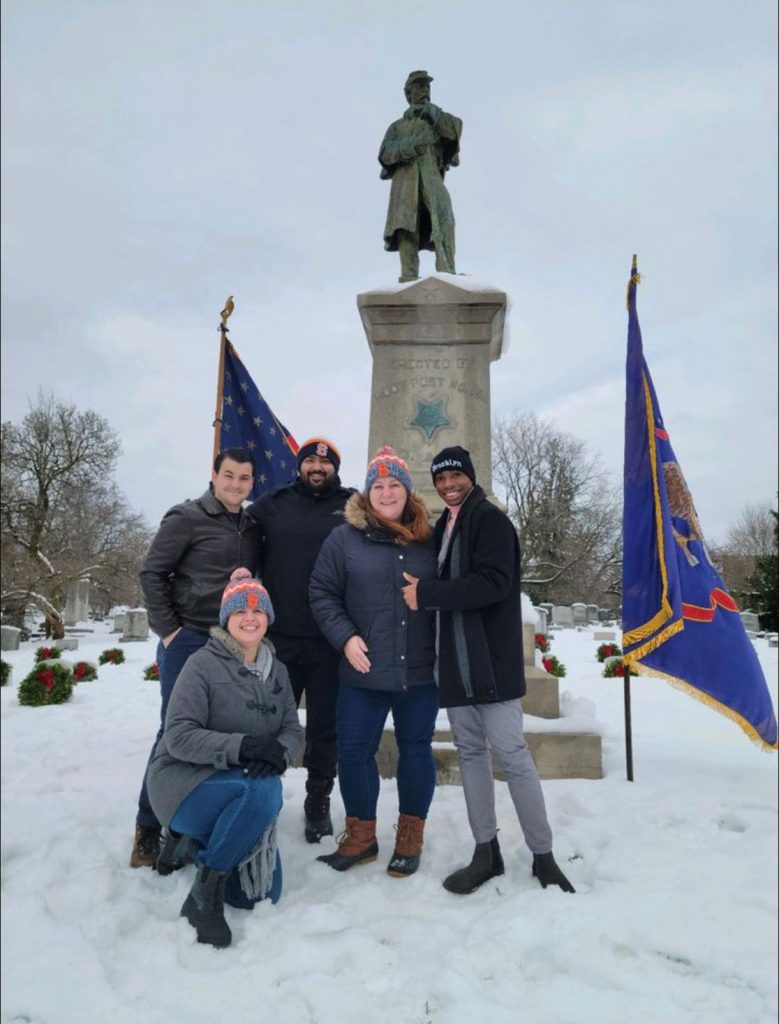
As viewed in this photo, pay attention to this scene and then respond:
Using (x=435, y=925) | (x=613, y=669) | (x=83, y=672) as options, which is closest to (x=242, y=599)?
(x=435, y=925)

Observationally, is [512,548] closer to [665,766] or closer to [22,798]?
[665,766]

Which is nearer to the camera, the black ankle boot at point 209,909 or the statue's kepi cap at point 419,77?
the black ankle boot at point 209,909

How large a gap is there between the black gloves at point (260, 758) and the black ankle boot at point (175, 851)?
1.36 feet

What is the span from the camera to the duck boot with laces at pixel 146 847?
9.96ft

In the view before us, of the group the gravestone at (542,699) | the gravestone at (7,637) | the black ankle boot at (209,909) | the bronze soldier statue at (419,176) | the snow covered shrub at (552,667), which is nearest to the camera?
the black ankle boot at (209,909)

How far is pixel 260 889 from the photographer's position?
2611mm

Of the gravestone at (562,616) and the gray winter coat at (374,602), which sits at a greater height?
the gray winter coat at (374,602)

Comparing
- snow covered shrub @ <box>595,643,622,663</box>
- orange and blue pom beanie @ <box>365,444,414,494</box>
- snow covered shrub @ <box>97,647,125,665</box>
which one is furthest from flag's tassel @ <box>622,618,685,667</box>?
snow covered shrub @ <box>97,647,125,665</box>

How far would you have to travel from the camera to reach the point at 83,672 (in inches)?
379

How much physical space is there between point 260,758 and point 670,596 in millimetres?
2430

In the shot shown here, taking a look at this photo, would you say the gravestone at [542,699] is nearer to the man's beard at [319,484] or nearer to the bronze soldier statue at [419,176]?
the man's beard at [319,484]

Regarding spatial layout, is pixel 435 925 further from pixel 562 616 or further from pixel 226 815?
pixel 562 616

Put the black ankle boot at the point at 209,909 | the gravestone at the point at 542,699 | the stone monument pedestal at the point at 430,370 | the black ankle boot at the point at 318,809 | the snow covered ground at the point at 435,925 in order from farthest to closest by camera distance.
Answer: the stone monument pedestal at the point at 430,370
the gravestone at the point at 542,699
the black ankle boot at the point at 318,809
the black ankle boot at the point at 209,909
the snow covered ground at the point at 435,925

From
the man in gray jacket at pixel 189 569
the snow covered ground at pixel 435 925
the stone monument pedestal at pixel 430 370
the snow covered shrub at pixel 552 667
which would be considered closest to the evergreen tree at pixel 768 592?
the snow covered shrub at pixel 552 667
